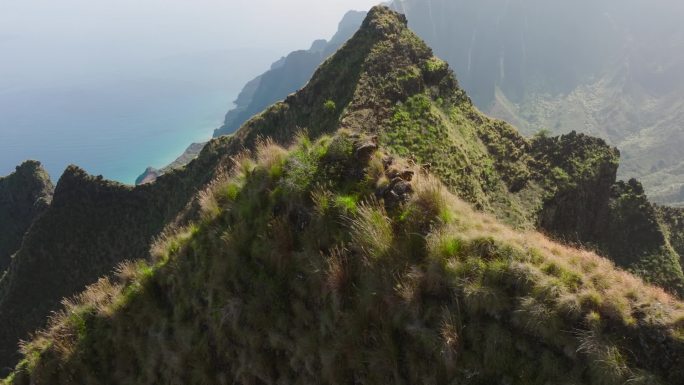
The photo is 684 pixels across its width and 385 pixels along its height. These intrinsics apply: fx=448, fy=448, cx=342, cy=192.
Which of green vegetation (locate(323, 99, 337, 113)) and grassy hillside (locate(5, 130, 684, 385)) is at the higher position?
green vegetation (locate(323, 99, 337, 113))

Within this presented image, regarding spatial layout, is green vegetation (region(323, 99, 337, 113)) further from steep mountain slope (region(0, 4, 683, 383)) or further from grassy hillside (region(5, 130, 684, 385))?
grassy hillside (region(5, 130, 684, 385))

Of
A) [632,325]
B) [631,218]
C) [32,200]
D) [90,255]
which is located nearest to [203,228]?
[632,325]

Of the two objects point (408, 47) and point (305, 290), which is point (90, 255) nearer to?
point (408, 47)

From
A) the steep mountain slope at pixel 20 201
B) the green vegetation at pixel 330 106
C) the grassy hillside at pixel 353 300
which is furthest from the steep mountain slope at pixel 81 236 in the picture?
the grassy hillside at pixel 353 300

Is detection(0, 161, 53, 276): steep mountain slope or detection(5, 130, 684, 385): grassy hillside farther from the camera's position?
detection(0, 161, 53, 276): steep mountain slope

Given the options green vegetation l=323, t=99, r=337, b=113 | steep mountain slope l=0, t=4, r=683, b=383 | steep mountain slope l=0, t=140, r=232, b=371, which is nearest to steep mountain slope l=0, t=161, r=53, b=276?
steep mountain slope l=0, t=140, r=232, b=371

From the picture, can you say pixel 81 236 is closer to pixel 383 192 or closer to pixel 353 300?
pixel 383 192

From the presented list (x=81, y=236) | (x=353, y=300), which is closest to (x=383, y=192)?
(x=353, y=300)
